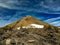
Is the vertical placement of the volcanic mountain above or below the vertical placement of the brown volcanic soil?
above

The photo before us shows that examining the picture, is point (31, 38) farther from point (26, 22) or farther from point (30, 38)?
point (26, 22)

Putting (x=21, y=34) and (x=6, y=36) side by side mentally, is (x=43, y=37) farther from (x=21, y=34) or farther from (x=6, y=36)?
(x=6, y=36)

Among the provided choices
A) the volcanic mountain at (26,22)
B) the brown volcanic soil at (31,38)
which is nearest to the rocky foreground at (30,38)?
the brown volcanic soil at (31,38)

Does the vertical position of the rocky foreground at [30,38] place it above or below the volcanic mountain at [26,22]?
below

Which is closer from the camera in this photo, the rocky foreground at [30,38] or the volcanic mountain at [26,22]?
the rocky foreground at [30,38]

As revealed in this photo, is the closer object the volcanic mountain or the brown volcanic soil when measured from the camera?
the brown volcanic soil

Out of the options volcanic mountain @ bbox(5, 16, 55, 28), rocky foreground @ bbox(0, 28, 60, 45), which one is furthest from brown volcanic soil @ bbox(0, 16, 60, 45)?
volcanic mountain @ bbox(5, 16, 55, 28)

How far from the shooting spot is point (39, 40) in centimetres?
2153

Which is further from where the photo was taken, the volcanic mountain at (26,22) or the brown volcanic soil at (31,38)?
the volcanic mountain at (26,22)

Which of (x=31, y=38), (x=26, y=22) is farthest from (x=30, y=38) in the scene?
(x=26, y=22)

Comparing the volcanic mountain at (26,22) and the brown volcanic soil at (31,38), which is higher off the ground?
the volcanic mountain at (26,22)

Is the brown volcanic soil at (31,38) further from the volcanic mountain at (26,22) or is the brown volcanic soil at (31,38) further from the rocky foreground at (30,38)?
the volcanic mountain at (26,22)

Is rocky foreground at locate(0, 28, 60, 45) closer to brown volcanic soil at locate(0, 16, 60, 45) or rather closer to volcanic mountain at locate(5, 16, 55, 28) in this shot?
brown volcanic soil at locate(0, 16, 60, 45)

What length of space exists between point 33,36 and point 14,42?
2706mm
